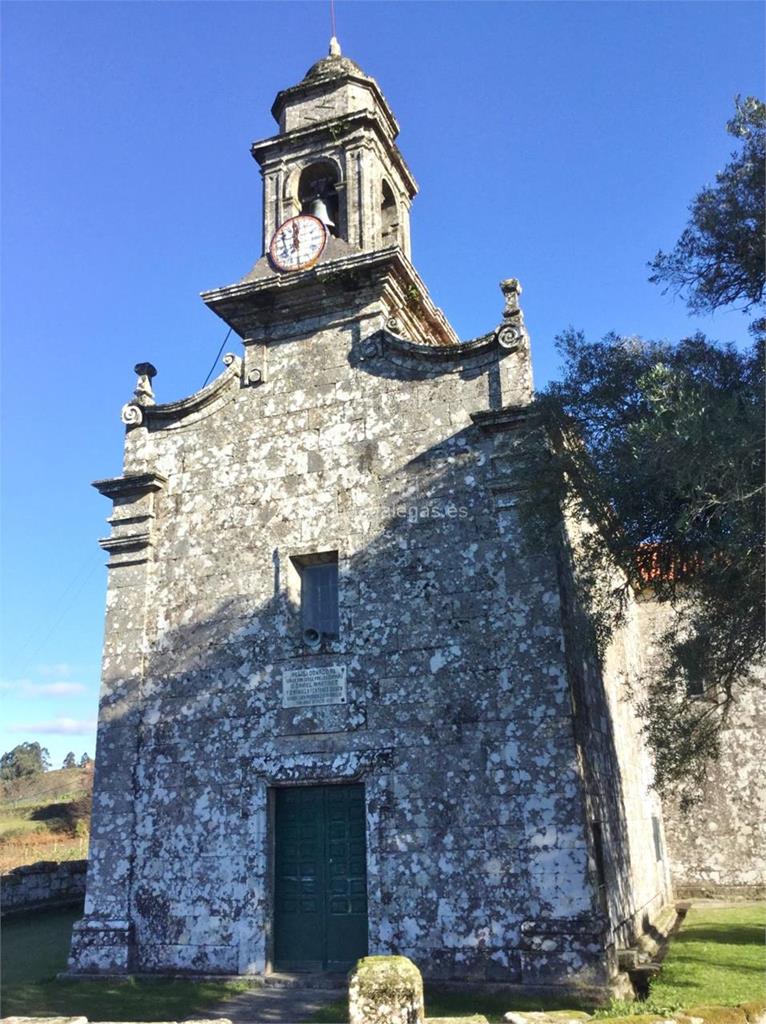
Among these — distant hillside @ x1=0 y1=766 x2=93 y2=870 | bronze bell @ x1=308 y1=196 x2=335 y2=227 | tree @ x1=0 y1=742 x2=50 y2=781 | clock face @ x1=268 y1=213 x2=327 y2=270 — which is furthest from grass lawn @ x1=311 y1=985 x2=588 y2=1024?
tree @ x1=0 y1=742 x2=50 y2=781

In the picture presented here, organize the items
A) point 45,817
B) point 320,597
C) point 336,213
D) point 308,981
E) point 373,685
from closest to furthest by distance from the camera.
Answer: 1. point 308,981
2. point 373,685
3. point 320,597
4. point 336,213
5. point 45,817

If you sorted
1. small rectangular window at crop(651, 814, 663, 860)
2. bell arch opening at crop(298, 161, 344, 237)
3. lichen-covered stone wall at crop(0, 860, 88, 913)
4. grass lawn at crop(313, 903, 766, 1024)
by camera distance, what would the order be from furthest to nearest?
small rectangular window at crop(651, 814, 663, 860), lichen-covered stone wall at crop(0, 860, 88, 913), bell arch opening at crop(298, 161, 344, 237), grass lawn at crop(313, 903, 766, 1024)

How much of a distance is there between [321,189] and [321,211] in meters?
0.98

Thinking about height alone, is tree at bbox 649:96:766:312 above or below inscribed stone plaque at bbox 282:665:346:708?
above

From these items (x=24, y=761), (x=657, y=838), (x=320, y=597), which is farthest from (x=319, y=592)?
(x=24, y=761)

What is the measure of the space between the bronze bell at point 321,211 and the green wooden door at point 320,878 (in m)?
8.66

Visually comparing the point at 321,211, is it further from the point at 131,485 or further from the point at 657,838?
the point at 657,838

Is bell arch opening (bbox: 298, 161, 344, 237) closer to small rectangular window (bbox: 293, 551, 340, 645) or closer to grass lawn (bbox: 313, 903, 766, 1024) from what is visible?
small rectangular window (bbox: 293, 551, 340, 645)

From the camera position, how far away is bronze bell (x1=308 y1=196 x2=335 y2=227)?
45.0 feet

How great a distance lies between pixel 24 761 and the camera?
169ft

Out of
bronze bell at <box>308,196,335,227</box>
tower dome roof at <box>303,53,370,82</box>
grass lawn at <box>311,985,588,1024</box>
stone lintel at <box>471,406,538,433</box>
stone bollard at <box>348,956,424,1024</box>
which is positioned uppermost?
tower dome roof at <box>303,53,370,82</box>

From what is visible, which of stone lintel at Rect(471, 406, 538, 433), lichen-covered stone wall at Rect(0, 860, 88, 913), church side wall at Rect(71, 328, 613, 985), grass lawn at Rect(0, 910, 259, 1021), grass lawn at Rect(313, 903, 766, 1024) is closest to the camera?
grass lawn at Rect(313, 903, 766, 1024)

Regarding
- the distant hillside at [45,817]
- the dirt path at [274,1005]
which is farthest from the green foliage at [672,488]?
the distant hillside at [45,817]

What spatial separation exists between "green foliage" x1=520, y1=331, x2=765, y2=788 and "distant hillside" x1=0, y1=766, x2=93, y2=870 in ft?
53.8
